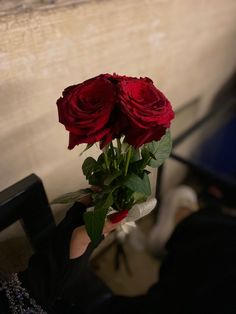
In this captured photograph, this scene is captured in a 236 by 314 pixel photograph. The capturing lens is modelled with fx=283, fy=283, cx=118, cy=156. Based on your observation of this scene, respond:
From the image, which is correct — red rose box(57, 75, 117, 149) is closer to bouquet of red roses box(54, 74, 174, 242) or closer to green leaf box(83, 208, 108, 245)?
bouquet of red roses box(54, 74, 174, 242)

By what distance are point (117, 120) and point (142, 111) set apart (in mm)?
42

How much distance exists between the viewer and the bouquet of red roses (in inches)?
14.7

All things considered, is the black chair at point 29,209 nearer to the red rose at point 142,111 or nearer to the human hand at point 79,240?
the human hand at point 79,240

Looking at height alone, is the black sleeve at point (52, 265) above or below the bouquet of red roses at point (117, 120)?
below

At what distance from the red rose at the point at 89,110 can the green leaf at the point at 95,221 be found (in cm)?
14

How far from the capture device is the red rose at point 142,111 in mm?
371

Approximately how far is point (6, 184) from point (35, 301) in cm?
29

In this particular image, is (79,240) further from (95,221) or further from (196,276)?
(196,276)

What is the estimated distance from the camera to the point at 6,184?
28.4 inches

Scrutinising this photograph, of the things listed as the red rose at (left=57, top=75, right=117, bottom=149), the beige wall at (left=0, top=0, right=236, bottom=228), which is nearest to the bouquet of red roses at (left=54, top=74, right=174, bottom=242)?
the red rose at (left=57, top=75, right=117, bottom=149)

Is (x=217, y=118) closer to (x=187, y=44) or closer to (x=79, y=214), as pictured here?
(x=187, y=44)

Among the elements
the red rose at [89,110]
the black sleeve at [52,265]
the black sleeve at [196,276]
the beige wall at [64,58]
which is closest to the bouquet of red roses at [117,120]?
the red rose at [89,110]

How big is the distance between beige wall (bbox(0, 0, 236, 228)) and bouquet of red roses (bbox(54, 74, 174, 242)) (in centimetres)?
25

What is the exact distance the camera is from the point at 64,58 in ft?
2.22
